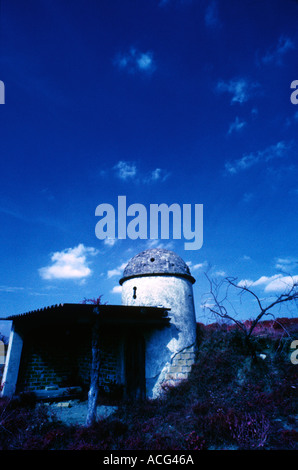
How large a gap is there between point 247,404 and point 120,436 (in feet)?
11.6

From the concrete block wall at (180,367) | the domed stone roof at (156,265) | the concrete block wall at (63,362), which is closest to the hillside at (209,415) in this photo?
the concrete block wall at (180,367)

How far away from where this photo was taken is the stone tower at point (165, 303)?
30.3ft

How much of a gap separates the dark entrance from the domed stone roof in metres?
2.59

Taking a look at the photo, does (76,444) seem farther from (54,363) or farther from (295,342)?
(295,342)

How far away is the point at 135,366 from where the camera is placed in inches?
374

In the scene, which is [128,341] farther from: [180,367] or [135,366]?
[180,367]

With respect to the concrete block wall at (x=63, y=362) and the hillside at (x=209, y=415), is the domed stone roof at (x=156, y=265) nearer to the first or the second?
the concrete block wall at (x=63, y=362)

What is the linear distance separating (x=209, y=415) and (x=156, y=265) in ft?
19.0

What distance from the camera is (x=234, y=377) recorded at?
27.3 ft

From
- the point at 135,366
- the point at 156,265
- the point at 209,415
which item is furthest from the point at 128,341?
the point at 209,415

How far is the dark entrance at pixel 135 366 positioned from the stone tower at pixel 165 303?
209mm
